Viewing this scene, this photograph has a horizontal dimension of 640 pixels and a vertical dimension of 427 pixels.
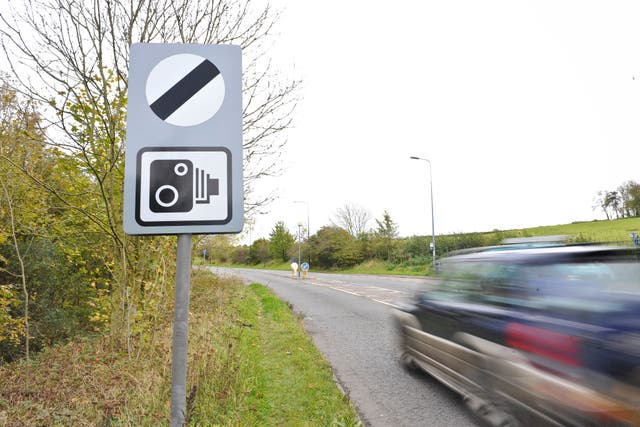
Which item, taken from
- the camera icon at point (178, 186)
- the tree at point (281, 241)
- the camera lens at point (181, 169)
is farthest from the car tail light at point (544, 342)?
the tree at point (281, 241)

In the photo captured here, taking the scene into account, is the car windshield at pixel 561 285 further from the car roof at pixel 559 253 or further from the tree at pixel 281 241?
the tree at pixel 281 241

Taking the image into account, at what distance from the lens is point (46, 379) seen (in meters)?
5.57

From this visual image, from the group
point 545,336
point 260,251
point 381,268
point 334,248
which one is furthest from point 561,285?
point 260,251

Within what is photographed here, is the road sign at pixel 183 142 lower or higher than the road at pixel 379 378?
higher

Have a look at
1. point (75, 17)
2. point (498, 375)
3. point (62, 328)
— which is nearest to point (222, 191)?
point (498, 375)

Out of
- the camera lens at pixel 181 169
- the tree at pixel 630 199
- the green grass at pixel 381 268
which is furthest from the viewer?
the tree at pixel 630 199

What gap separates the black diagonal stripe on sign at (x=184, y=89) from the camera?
1.79m

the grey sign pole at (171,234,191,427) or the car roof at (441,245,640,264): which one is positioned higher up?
the car roof at (441,245,640,264)

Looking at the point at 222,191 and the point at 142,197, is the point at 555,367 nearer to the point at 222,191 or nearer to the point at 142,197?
the point at 222,191

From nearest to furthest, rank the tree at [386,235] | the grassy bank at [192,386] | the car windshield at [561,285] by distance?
1. the car windshield at [561,285]
2. the grassy bank at [192,386]
3. the tree at [386,235]

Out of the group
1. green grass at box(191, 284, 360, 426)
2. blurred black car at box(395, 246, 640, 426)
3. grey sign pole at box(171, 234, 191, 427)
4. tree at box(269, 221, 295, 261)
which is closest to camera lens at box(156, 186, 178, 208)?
grey sign pole at box(171, 234, 191, 427)

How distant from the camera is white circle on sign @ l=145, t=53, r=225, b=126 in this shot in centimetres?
179

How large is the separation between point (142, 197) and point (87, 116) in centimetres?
402

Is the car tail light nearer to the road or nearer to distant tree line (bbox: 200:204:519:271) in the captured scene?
the road
